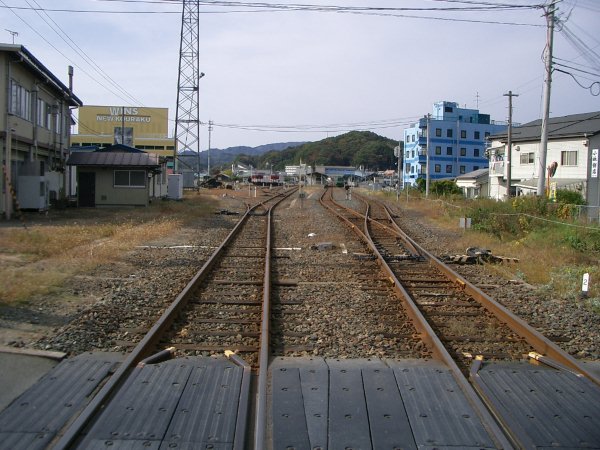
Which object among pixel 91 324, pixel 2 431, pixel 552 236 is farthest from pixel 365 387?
pixel 552 236

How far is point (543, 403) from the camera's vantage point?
4719 mm

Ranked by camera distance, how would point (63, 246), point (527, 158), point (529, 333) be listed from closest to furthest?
point (529, 333)
point (63, 246)
point (527, 158)

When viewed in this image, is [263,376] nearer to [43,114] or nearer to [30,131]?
[30,131]

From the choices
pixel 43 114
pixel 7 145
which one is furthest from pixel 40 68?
pixel 7 145

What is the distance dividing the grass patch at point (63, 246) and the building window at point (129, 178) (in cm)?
528

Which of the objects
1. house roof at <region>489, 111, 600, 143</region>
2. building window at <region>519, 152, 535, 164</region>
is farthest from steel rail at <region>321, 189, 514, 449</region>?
building window at <region>519, 152, 535, 164</region>

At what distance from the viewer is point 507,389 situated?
16.3 feet

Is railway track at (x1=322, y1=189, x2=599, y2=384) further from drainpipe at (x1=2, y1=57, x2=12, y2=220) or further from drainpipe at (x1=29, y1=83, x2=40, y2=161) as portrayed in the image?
drainpipe at (x1=29, y1=83, x2=40, y2=161)

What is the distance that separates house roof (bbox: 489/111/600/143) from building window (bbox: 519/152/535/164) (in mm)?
1119

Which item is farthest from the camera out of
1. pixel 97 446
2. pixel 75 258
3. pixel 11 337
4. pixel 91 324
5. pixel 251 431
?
pixel 75 258

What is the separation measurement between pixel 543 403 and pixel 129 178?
26.3 metres

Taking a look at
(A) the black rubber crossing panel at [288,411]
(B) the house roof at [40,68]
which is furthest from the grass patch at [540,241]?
(B) the house roof at [40,68]

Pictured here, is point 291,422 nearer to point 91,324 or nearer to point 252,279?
point 91,324

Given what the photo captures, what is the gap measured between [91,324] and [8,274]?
3.73m
